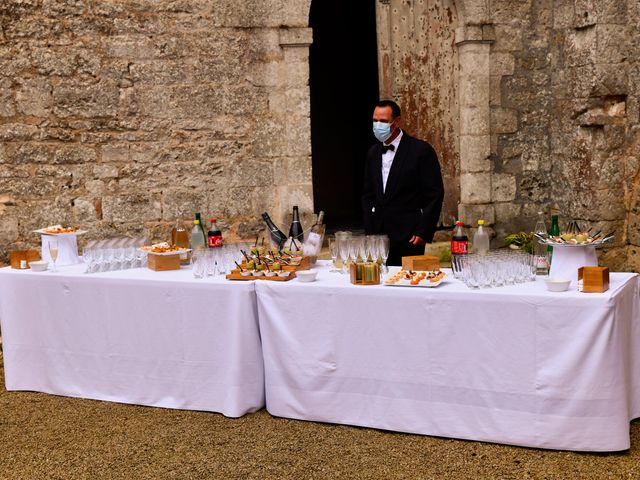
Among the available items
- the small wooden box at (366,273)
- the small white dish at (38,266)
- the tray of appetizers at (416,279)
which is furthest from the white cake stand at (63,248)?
the tray of appetizers at (416,279)

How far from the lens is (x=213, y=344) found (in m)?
3.97

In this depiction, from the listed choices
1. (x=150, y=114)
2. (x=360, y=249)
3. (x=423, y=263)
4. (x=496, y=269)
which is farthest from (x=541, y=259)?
(x=150, y=114)

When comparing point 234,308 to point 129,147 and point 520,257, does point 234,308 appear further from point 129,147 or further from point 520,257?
point 129,147

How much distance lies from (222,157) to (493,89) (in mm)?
2339

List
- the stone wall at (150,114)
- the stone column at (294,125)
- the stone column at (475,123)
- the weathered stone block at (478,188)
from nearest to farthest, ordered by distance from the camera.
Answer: the stone wall at (150,114)
the stone column at (294,125)
the stone column at (475,123)
the weathered stone block at (478,188)

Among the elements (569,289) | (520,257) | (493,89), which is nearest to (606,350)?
(569,289)

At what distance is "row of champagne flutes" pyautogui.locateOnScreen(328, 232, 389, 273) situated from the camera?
389cm

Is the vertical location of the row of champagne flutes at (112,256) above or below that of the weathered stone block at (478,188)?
below

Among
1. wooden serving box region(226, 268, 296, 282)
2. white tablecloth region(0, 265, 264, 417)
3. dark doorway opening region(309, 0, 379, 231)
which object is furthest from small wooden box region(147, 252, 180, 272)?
dark doorway opening region(309, 0, 379, 231)

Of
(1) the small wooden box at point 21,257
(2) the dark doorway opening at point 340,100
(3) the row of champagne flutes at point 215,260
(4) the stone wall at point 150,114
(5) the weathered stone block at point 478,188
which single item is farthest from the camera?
(2) the dark doorway opening at point 340,100

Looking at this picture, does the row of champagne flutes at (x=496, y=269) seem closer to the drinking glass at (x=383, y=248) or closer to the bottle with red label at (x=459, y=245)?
the bottle with red label at (x=459, y=245)

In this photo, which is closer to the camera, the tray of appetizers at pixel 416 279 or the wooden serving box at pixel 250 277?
the tray of appetizers at pixel 416 279

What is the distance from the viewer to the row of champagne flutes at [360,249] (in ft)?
12.8

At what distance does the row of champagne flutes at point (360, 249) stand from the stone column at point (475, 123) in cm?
298
